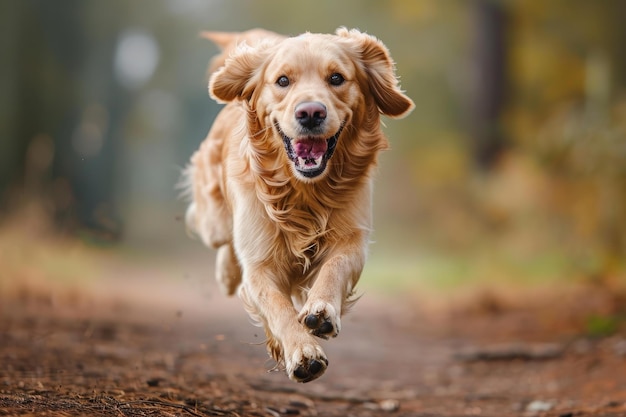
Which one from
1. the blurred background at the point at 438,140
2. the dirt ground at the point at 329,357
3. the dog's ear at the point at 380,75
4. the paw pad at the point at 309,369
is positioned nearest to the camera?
the paw pad at the point at 309,369

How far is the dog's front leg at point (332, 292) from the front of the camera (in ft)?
10.4

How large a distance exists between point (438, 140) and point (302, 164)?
432 inches

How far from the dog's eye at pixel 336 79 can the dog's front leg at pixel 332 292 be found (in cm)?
83

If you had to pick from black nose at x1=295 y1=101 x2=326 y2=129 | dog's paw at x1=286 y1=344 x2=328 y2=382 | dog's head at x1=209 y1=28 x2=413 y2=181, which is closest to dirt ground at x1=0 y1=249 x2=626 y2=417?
dog's paw at x1=286 y1=344 x2=328 y2=382

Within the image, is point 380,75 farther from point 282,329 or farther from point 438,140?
Answer: point 438,140

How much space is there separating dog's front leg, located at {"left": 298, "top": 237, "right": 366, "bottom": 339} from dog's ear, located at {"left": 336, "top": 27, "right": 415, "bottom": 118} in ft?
2.53

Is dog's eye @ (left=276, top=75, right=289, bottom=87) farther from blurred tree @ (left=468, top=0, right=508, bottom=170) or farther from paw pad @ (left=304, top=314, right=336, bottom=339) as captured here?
blurred tree @ (left=468, top=0, right=508, bottom=170)

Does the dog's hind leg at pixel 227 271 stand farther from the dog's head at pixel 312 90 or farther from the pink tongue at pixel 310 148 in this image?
the pink tongue at pixel 310 148

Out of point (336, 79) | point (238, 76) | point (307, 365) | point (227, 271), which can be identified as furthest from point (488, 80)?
point (307, 365)

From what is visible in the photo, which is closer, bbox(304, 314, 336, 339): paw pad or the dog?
bbox(304, 314, 336, 339): paw pad

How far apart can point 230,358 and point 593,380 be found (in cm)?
275

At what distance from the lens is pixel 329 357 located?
267 inches


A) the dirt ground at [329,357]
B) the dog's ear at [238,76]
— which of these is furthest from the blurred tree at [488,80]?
the dog's ear at [238,76]

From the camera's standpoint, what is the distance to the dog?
11.3 feet
